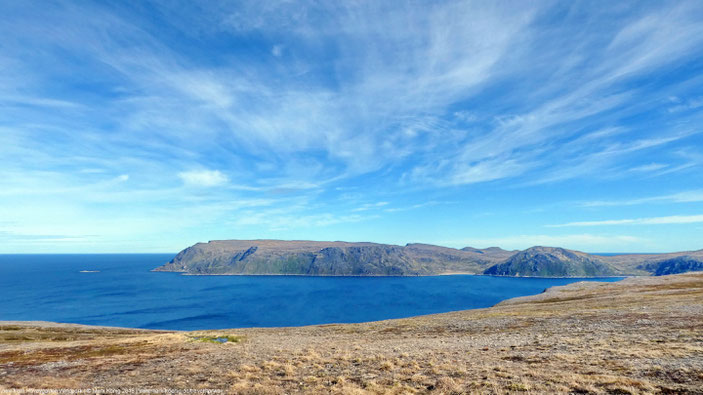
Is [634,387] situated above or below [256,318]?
above

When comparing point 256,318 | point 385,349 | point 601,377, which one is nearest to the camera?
point 601,377

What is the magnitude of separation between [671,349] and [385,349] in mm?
21462

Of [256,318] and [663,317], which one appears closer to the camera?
[663,317]

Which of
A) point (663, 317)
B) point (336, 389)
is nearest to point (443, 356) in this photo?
point (336, 389)

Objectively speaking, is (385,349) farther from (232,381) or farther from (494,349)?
(232,381)

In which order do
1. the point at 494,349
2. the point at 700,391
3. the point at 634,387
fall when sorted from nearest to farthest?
the point at 700,391 → the point at 634,387 → the point at 494,349

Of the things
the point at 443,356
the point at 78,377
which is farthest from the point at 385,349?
the point at 78,377

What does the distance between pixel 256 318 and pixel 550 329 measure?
563 ft

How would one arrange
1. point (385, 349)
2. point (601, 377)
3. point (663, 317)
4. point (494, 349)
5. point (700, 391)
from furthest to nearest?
point (663, 317), point (385, 349), point (494, 349), point (601, 377), point (700, 391)

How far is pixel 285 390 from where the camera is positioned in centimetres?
2011

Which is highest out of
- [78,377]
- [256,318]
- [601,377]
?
[601,377]

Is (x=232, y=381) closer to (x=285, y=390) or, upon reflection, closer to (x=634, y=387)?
(x=285, y=390)

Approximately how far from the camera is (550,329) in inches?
1419

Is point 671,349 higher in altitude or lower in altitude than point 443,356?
higher
